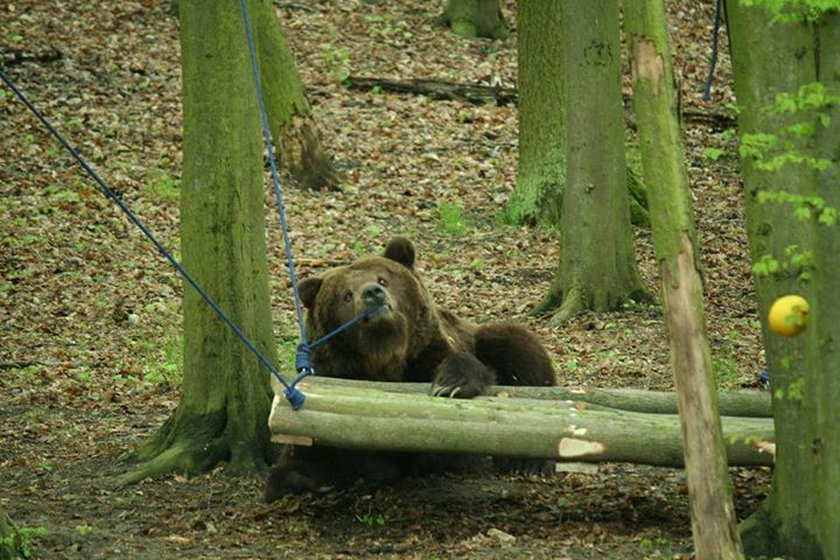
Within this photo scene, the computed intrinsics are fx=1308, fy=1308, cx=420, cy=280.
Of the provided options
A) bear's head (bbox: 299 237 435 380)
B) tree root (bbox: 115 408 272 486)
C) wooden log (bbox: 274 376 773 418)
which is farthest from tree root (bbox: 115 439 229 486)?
wooden log (bbox: 274 376 773 418)

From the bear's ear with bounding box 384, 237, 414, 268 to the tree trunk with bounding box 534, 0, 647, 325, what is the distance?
4.15 m

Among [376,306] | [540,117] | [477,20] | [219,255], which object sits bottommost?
[376,306]

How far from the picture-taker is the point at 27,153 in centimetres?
1719

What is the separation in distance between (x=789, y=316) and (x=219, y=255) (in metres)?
4.38

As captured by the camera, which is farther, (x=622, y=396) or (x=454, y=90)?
(x=454, y=90)

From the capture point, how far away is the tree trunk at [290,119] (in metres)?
17.0

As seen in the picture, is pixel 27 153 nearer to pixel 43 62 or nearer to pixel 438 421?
pixel 43 62

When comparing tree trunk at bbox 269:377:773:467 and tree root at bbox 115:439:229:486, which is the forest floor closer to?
tree root at bbox 115:439:229:486

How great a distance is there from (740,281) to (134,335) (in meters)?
6.43

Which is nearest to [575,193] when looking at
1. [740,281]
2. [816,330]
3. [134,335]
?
[740,281]

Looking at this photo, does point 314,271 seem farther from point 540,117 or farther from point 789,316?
point 789,316

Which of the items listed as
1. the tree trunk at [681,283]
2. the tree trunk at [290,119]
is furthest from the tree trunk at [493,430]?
the tree trunk at [290,119]

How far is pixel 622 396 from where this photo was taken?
7.84 m

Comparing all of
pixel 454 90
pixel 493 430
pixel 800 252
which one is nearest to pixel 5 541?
pixel 493 430
